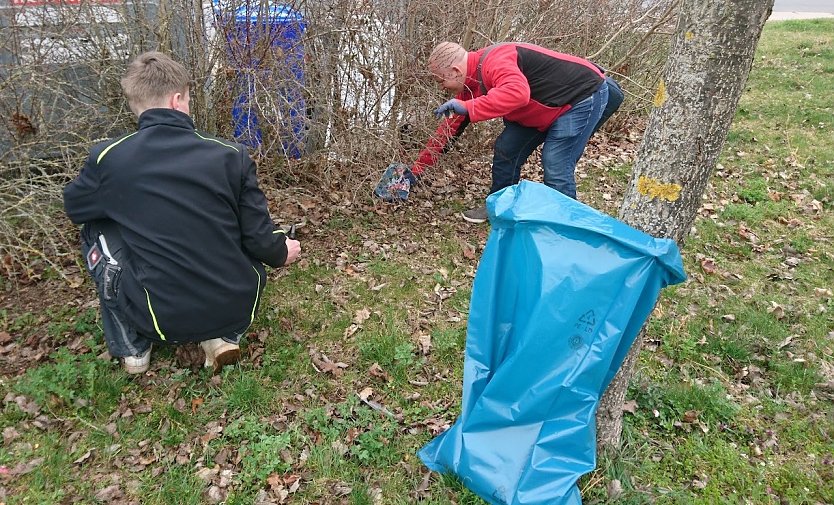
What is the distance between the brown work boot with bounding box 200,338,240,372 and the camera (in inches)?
120

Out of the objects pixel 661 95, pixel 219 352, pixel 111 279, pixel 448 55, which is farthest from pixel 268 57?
pixel 661 95

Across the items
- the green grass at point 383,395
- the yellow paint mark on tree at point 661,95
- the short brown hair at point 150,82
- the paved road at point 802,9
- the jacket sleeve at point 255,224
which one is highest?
the paved road at point 802,9

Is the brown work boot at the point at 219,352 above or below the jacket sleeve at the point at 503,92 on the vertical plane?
below

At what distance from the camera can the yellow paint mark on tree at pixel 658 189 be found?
2.14 meters

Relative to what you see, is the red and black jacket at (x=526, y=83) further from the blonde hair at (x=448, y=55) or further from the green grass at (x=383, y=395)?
the green grass at (x=383, y=395)

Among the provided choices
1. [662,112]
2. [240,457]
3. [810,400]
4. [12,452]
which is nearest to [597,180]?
[810,400]

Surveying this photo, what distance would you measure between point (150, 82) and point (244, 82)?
176cm

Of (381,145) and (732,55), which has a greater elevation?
(732,55)

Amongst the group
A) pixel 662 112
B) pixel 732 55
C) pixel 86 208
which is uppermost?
pixel 732 55

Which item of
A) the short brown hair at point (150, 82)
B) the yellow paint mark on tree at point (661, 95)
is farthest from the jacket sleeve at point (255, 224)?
the yellow paint mark on tree at point (661, 95)

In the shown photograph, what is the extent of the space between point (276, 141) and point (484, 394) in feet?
9.95

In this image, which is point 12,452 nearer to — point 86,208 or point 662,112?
point 86,208

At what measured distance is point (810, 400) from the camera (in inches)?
120

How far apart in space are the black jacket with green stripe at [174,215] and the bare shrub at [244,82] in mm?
909
